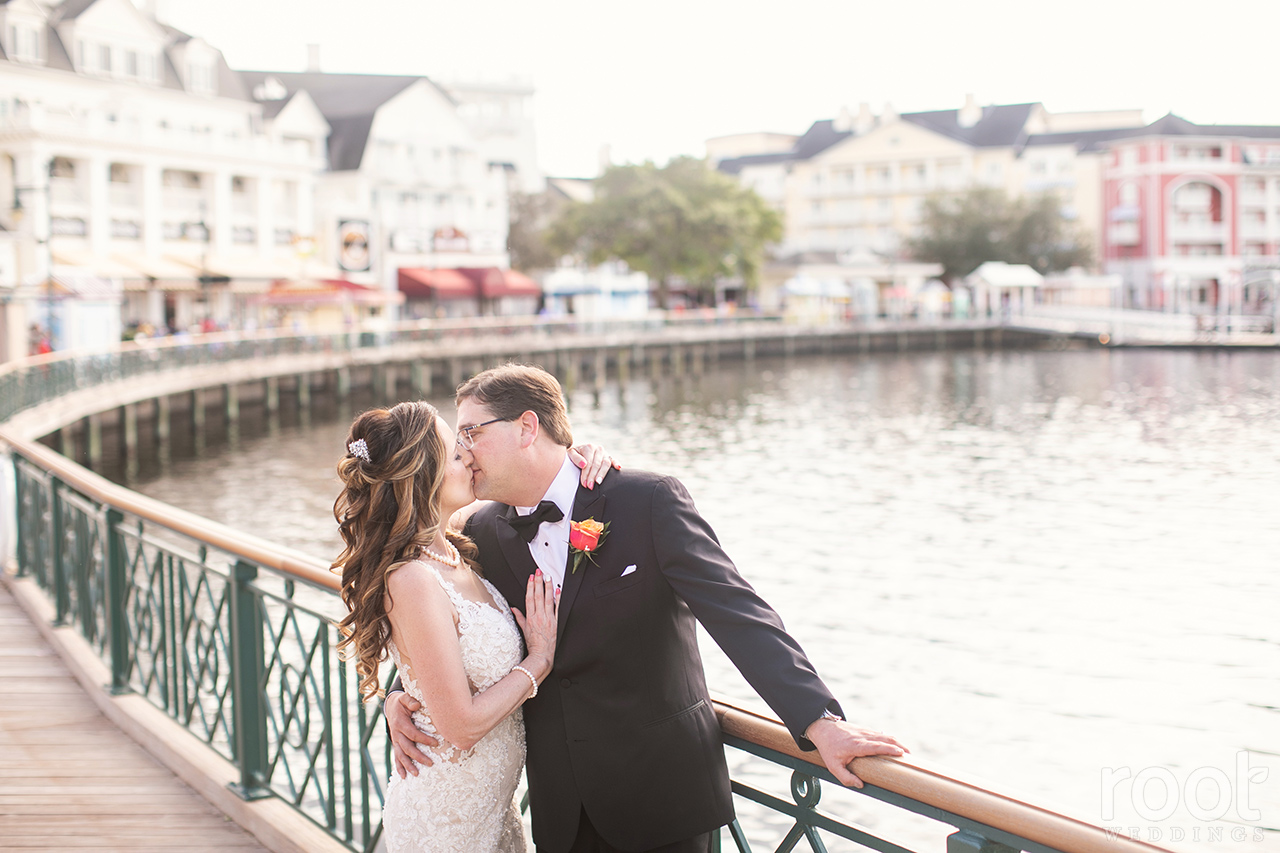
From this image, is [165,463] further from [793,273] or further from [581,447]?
[793,273]

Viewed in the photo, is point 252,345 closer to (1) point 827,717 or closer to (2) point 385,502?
(2) point 385,502

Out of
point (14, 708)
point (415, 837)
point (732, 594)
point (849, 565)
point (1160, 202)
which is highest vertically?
point (1160, 202)

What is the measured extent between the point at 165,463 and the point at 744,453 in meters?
14.7

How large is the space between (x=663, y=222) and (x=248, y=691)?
63.6m

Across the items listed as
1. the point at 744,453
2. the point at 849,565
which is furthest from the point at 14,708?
the point at 744,453

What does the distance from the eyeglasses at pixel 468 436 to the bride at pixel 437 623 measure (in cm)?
4

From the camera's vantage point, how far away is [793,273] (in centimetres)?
8881

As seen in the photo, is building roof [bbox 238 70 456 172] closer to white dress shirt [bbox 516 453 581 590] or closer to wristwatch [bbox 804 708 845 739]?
white dress shirt [bbox 516 453 581 590]

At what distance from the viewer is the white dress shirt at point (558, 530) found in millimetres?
2918

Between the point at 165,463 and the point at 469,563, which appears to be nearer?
the point at 469,563

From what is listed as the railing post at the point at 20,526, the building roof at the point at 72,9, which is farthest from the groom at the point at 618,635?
the building roof at the point at 72,9

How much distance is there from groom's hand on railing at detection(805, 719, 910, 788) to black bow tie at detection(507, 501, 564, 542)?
0.81 metres

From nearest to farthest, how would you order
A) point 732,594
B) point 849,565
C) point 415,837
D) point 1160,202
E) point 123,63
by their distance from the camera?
point 732,594, point 415,837, point 849,565, point 123,63, point 1160,202

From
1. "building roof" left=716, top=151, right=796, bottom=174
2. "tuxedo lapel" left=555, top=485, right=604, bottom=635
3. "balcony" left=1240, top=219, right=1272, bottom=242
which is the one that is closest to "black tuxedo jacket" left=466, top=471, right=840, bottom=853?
"tuxedo lapel" left=555, top=485, right=604, bottom=635
